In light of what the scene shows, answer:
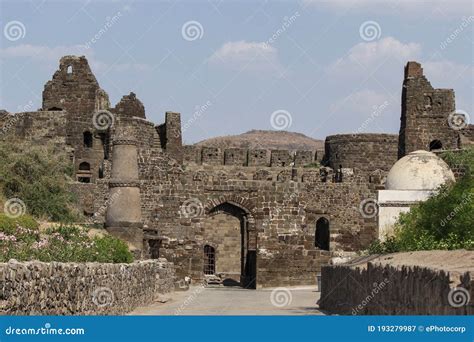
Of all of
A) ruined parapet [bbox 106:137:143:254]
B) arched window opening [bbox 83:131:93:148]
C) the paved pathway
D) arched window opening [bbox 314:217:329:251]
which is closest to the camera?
the paved pathway

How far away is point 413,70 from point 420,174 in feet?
75.4

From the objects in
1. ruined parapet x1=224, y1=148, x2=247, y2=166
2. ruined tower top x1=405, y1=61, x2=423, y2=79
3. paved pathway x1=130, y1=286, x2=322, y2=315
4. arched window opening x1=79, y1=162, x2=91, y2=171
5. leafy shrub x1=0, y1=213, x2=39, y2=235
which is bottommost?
paved pathway x1=130, y1=286, x2=322, y2=315

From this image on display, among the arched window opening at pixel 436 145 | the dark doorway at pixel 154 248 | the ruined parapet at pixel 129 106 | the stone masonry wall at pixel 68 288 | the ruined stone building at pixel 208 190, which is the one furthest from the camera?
the arched window opening at pixel 436 145

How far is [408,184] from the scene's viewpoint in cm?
2839

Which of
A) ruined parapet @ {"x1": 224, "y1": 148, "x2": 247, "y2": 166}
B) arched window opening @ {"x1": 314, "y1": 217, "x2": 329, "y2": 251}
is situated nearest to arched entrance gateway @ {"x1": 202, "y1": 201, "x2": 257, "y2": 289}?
arched window opening @ {"x1": 314, "y1": 217, "x2": 329, "y2": 251}

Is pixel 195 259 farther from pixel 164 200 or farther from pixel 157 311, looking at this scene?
pixel 157 311

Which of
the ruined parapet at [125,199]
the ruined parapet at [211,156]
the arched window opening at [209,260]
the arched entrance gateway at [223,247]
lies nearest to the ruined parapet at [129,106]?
the ruined parapet at [211,156]

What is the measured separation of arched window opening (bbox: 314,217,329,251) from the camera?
34.1 meters

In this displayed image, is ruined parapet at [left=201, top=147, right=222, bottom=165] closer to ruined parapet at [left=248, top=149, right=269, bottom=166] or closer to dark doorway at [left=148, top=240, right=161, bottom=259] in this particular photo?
ruined parapet at [left=248, top=149, right=269, bottom=166]

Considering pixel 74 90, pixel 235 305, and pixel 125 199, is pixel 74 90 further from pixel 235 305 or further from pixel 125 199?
pixel 235 305

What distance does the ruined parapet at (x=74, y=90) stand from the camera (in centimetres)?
4909

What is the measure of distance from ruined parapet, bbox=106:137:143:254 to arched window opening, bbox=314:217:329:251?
9.27 metres

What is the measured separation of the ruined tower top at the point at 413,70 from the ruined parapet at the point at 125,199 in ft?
87.8

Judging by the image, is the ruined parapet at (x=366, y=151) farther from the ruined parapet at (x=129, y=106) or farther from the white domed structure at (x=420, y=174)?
the white domed structure at (x=420, y=174)
